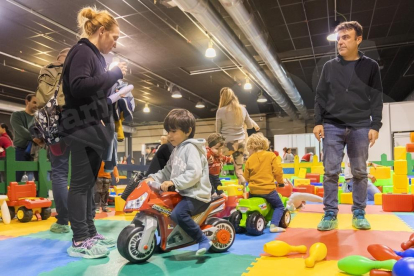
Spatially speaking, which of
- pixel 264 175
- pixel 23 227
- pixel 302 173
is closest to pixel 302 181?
pixel 302 173

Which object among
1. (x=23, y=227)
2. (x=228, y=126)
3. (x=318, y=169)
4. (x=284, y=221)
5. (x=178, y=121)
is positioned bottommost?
(x=23, y=227)

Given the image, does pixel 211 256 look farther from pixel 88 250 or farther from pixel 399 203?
pixel 399 203

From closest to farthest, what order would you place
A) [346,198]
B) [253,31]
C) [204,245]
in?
[204,245] < [346,198] < [253,31]

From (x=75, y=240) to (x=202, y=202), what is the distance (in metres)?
0.92

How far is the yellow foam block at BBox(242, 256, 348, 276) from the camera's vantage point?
1854mm

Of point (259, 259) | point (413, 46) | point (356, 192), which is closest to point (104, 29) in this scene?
point (259, 259)

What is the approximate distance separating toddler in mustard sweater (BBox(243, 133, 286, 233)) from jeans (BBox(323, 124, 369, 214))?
0.48 metres

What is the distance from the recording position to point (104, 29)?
2336 millimetres

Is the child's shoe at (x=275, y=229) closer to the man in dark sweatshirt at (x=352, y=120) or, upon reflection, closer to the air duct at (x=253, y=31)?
the man in dark sweatshirt at (x=352, y=120)

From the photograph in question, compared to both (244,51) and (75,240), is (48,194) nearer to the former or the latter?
(75,240)

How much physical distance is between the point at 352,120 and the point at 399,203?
1.90 m

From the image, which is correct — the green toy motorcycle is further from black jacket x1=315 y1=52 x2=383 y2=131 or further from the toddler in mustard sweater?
black jacket x1=315 y1=52 x2=383 y2=131

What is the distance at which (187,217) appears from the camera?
2.24m

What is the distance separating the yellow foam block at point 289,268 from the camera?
1854 mm
